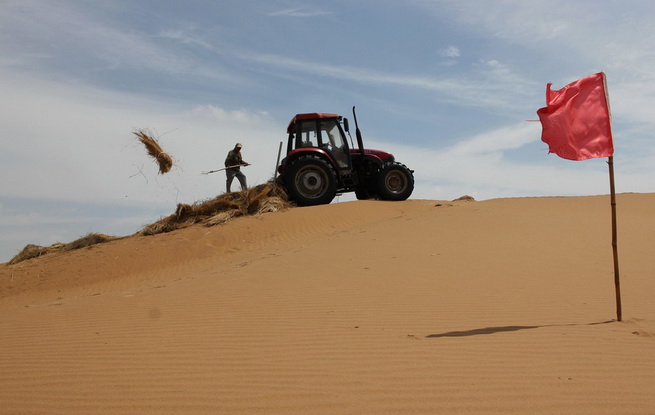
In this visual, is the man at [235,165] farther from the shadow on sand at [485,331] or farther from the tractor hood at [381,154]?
the shadow on sand at [485,331]

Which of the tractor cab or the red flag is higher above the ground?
the tractor cab

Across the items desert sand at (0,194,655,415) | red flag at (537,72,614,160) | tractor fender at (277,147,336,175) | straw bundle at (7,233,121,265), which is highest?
tractor fender at (277,147,336,175)

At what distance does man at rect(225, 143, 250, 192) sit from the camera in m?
14.1

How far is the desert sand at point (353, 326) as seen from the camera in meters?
3.52

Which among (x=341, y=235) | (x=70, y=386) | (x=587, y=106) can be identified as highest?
(x=587, y=106)

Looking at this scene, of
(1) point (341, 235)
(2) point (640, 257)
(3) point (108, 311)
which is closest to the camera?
(3) point (108, 311)

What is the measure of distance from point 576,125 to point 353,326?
2.77 m

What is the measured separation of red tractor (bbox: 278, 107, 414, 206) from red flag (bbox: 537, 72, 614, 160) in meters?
8.09

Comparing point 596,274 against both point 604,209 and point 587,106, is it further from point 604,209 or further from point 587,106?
point 604,209

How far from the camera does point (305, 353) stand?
14.6 feet

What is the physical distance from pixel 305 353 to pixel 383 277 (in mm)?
3792

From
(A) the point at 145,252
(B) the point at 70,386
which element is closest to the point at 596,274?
(B) the point at 70,386

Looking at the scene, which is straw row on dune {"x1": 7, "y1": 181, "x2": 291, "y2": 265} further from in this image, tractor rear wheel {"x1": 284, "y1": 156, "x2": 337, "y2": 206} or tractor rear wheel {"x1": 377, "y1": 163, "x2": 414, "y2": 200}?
tractor rear wheel {"x1": 377, "y1": 163, "x2": 414, "y2": 200}

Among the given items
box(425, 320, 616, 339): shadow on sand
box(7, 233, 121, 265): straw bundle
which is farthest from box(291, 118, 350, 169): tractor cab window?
box(425, 320, 616, 339): shadow on sand
